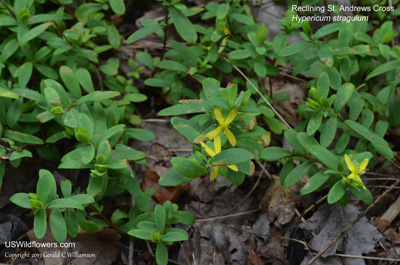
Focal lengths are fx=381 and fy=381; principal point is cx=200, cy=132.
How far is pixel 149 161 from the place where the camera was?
3119 mm

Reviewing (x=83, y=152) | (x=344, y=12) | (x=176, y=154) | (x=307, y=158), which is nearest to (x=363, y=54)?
(x=344, y=12)

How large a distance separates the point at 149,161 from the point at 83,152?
2.80ft

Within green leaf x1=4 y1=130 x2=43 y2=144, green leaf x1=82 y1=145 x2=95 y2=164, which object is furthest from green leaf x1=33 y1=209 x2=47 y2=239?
green leaf x1=4 y1=130 x2=43 y2=144

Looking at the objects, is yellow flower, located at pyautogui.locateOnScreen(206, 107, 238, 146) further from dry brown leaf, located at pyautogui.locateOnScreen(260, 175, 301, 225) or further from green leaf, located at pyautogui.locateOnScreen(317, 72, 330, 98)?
dry brown leaf, located at pyautogui.locateOnScreen(260, 175, 301, 225)

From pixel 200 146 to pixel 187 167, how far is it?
0.24 m

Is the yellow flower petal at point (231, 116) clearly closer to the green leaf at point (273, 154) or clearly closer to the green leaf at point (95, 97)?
the green leaf at point (273, 154)

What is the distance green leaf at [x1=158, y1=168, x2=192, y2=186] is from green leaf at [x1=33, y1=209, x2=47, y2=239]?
69 cm

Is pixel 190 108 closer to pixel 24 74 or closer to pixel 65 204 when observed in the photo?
pixel 65 204

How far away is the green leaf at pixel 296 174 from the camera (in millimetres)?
2451

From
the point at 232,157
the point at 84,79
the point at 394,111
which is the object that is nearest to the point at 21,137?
the point at 84,79

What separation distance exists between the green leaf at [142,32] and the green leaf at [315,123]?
137 cm

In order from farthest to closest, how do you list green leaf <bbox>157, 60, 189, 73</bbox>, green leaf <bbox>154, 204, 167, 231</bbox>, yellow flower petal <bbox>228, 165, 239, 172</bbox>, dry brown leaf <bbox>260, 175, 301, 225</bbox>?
1. green leaf <bbox>157, 60, 189, 73</bbox>
2. dry brown leaf <bbox>260, 175, 301, 225</bbox>
3. green leaf <bbox>154, 204, 167, 231</bbox>
4. yellow flower petal <bbox>228, 165, 239, 172</bbox>

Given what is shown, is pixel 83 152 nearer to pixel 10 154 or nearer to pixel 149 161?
pixel 10 154

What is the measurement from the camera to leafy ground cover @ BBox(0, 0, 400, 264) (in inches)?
92.0
